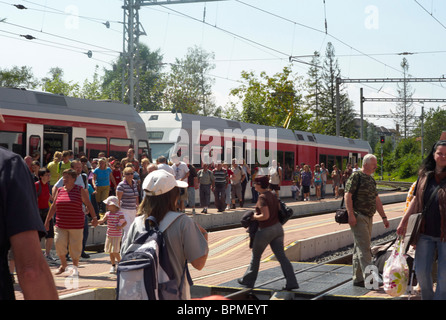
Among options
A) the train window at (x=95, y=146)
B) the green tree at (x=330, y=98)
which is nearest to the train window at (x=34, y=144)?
the train window at (x=95, y=146)

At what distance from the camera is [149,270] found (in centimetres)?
389

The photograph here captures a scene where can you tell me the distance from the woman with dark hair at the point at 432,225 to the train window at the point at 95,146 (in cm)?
1415

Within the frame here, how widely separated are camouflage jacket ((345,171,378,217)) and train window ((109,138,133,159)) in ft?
41.2

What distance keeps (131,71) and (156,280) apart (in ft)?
80.4

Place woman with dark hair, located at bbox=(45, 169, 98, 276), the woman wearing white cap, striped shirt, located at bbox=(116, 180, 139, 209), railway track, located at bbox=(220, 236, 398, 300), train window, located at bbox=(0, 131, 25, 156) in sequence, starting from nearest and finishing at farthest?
the woman wearing white cap < railway track, located at bbox=(220, 236, 398, 300) < woman with dark hair, located at bbox=(45, 169, 98, 276) < striped shirt, located at bbox=(116, 180, 139, 209) < train window, located at bbox=(0, 131, 25, 156)

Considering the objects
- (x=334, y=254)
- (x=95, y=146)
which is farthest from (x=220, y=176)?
(x=334, y=254)

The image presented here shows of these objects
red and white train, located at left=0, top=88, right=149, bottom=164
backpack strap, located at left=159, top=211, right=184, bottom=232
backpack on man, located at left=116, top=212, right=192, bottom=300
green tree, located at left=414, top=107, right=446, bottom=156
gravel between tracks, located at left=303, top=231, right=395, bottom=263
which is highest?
green tree, located at left=414, top=107, right=446, bottom=156

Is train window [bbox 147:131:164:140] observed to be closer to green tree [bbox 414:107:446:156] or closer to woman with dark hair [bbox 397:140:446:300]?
woman with dark hair [bbox 397:140:446:300]

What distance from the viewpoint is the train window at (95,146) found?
19.4m

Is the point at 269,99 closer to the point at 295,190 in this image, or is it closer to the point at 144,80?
the point at 295,190

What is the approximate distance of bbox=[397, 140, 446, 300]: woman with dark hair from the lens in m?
6.25

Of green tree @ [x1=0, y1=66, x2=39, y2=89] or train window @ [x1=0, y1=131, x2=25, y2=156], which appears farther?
green tree @ [x1=0, y1=66, x2=39, y2=89]

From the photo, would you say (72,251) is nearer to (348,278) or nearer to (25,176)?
(348,278)

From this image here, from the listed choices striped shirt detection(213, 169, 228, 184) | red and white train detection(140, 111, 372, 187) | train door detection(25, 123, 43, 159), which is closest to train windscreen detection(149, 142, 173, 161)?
red and white train detection(140, 111, 372, 187)
